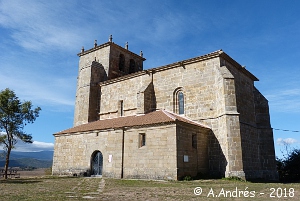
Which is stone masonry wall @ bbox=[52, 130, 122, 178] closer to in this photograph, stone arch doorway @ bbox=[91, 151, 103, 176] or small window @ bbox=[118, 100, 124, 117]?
stone arch doorway @ bbox=[91, 151, 103, 176]

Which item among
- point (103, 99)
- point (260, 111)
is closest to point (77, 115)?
point (103, 99)

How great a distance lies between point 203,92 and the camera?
60.5 ft

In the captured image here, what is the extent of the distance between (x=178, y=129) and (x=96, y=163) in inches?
292

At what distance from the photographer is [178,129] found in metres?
15.2

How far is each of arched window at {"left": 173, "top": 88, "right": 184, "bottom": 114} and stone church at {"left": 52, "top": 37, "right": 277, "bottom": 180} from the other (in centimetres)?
8

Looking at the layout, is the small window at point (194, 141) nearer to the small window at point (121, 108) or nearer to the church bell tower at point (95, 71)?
the small window at point (121, 108)

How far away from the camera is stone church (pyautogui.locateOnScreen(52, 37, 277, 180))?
51.6 ft

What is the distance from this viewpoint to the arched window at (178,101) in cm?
1963

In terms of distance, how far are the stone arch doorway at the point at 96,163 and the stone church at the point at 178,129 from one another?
0.07 meters

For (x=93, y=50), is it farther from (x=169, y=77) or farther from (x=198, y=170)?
(x=198, y=170)

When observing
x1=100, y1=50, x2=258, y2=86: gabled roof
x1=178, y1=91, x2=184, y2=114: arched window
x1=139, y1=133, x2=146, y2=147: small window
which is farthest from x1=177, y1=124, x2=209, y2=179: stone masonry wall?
x1=100, y1=50, x2=258, y2=86: gabled roof

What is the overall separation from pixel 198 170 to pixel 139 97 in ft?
24.7

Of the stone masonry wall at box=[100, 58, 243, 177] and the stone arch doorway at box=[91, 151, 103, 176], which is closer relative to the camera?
the stone masonry wall at box=[100, 58, 243, 177]

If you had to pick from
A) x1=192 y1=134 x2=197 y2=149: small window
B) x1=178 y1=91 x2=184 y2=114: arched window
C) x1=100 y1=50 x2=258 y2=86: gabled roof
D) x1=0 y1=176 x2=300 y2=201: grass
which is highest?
x1=100 y1=50 x2=258 y2=86: gabled roof
